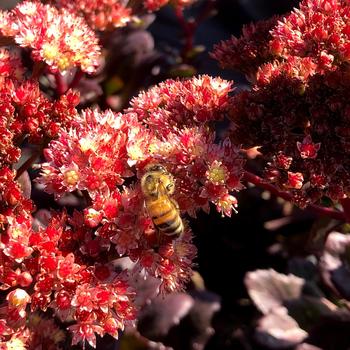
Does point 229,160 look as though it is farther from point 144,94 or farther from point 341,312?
point 341,312

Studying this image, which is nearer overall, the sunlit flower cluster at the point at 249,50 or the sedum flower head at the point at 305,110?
the sedum flower head at the point at 305,110

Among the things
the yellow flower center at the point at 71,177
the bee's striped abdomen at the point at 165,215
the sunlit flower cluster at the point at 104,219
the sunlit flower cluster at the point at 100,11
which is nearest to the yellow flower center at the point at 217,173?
the sunlit flower cluster at the point at 104,219

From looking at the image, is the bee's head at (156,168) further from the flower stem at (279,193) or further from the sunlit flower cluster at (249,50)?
the sunlit flower cluster at (249,50)

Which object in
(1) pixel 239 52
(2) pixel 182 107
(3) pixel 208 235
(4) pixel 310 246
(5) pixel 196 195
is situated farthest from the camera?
(3) pixel 208 235

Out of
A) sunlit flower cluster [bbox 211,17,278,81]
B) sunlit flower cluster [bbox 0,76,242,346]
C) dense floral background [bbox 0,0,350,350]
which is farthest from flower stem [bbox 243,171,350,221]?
sunlit flower cluster [bbox 211,17,278,81]

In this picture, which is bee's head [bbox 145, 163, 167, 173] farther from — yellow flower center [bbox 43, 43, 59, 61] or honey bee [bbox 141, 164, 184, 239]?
yellow flower center [bbox 43, 43, 59, 61]

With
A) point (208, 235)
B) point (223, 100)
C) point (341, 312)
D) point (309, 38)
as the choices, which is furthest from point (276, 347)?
point (309, 38)
